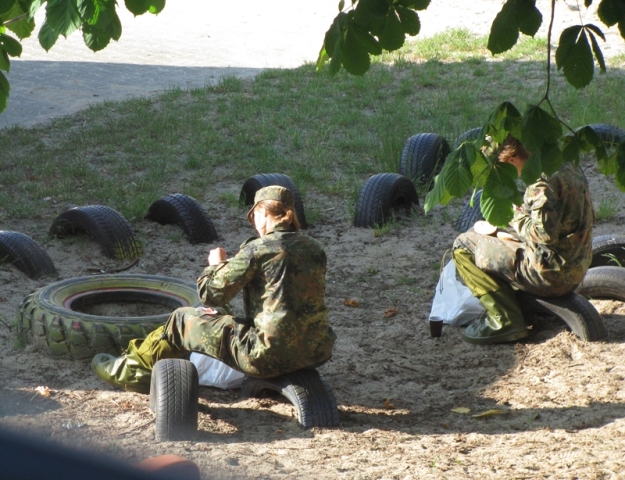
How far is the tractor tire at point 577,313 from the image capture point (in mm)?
5621

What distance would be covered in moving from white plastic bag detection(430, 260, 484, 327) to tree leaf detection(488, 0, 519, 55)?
10.1 feet

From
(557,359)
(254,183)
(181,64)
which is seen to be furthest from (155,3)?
(181,64)

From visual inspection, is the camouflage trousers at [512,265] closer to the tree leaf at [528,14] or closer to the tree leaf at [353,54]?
the tree leaf at [528,14]

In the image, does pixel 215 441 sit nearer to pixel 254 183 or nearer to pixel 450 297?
pixel 450 297

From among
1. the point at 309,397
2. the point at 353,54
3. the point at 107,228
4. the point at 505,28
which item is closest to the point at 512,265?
the point at 309,397

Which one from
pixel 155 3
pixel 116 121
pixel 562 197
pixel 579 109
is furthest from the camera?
pixel 116 121

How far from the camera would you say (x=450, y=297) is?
6.41 meters

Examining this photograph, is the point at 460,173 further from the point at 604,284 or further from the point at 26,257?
the point at 26,257

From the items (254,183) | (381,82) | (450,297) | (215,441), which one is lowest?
(215,441)

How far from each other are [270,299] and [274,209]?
0.48m

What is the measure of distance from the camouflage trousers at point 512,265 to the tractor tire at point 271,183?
2.67 meters

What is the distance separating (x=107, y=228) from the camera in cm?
751

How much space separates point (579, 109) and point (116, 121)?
19.3 ft

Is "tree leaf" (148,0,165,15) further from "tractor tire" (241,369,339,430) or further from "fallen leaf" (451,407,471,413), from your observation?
"fallen leaf" (451,407,471,413)
